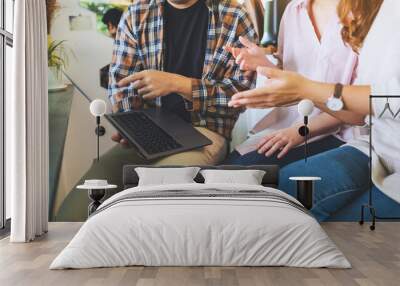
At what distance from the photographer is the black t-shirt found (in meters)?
7.77

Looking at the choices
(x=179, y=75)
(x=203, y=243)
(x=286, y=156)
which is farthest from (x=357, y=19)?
(x=203, y=243)

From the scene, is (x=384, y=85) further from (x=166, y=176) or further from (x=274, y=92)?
(x=166, y=176)

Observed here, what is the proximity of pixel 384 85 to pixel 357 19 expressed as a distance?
3.15ft

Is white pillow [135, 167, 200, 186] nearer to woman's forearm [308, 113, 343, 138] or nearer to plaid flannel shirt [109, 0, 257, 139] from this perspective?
plaid flannel shirt [109, 0, 257, 139]

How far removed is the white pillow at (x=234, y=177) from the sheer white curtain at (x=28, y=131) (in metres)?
2.01

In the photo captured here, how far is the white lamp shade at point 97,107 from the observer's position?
24.7 feet

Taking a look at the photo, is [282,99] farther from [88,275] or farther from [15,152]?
Answer: [88,275]

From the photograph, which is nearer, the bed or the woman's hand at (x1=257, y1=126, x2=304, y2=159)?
the bed

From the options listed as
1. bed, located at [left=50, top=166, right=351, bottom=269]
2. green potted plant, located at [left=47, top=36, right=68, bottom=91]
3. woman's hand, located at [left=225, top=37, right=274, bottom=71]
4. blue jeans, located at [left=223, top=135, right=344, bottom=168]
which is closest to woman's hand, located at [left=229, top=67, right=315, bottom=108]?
woman's hand, located at [left=225, top=37, right=274, bottom=71]

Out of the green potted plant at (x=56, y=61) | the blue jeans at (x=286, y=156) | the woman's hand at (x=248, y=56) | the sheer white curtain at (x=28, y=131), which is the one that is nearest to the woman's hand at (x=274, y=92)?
the woman's hand at (x=248, y=56)

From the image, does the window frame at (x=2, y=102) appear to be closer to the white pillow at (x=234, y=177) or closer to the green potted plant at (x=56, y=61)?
the green potted plant at (x=56, y=61)

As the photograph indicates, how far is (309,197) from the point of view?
287 inches

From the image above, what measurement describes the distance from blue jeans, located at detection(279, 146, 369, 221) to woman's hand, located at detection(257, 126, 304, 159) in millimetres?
240

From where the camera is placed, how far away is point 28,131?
6117mm
